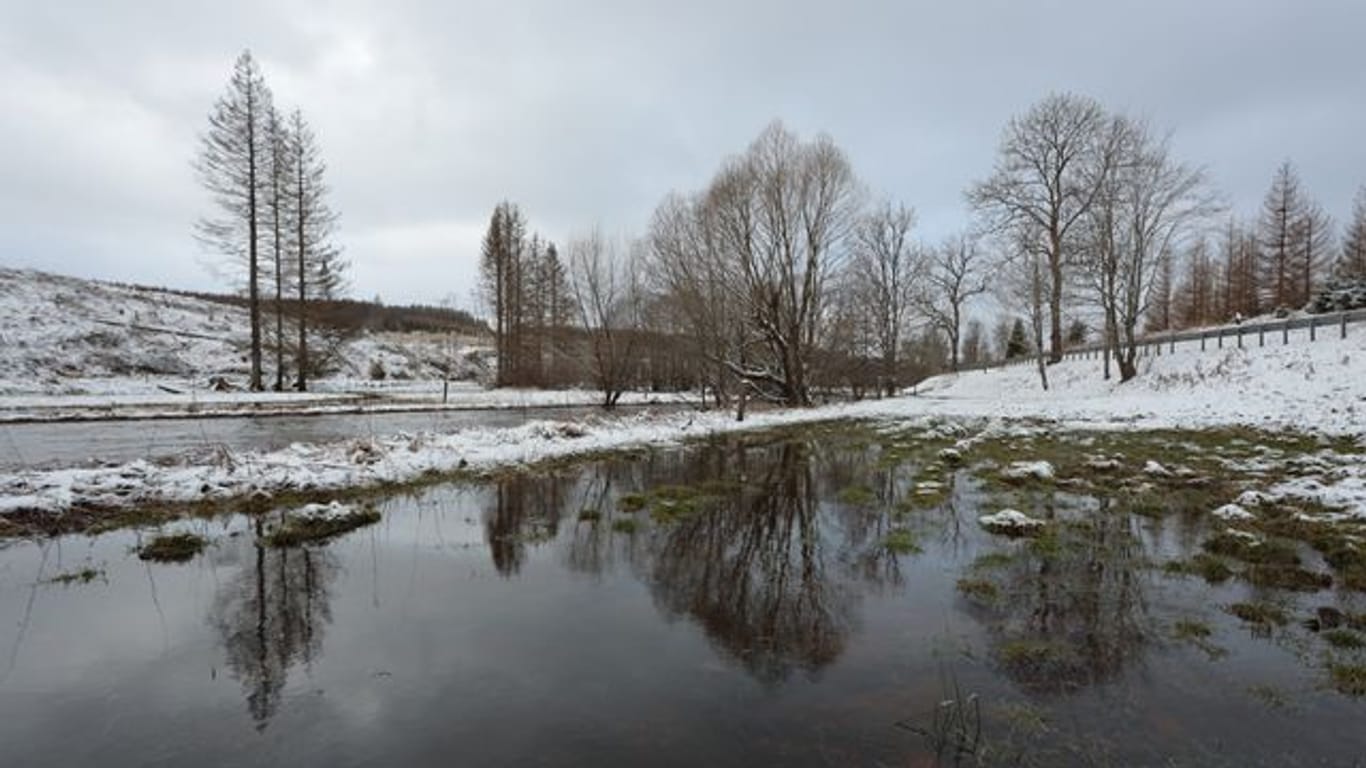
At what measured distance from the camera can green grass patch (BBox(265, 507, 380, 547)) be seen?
7879 mm

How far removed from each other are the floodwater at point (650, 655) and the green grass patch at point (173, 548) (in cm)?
23

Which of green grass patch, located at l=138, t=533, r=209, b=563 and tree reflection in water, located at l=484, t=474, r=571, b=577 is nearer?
green grass patch, located at l=138, t=533, r=209, b=563

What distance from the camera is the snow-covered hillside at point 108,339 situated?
108 feet

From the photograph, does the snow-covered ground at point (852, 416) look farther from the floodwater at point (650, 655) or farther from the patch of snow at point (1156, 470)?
the floodwater at point (650, 655)

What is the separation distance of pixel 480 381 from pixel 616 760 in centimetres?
5940

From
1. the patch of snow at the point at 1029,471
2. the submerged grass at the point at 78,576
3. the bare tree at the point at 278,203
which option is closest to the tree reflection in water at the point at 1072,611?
the patch of snow at the point at 1029,471

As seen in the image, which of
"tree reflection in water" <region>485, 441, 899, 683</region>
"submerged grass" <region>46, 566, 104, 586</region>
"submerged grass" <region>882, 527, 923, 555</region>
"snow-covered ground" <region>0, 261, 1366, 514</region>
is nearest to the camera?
"tree reflection in water" <region>485, 441, 899, 683</region>

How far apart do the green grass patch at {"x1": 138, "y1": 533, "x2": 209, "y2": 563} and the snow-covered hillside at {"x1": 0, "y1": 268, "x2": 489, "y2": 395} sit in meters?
30.2

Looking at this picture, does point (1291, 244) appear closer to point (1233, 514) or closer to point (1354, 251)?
point (1354, 251)

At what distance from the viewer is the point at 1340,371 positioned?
2061cm

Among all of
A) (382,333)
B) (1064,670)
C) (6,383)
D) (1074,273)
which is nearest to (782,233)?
(1074,273)

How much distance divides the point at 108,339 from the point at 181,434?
29451 millimetres

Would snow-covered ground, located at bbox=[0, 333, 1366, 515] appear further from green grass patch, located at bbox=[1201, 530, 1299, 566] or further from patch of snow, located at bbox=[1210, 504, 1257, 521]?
green grass patch, located at bbox=[1201, 530, 1299, 566]

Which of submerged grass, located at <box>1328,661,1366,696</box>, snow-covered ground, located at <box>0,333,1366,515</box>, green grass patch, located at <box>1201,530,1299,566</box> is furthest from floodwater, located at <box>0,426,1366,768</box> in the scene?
snow-covered ground, located at <box>0,333,1366,515</box>
